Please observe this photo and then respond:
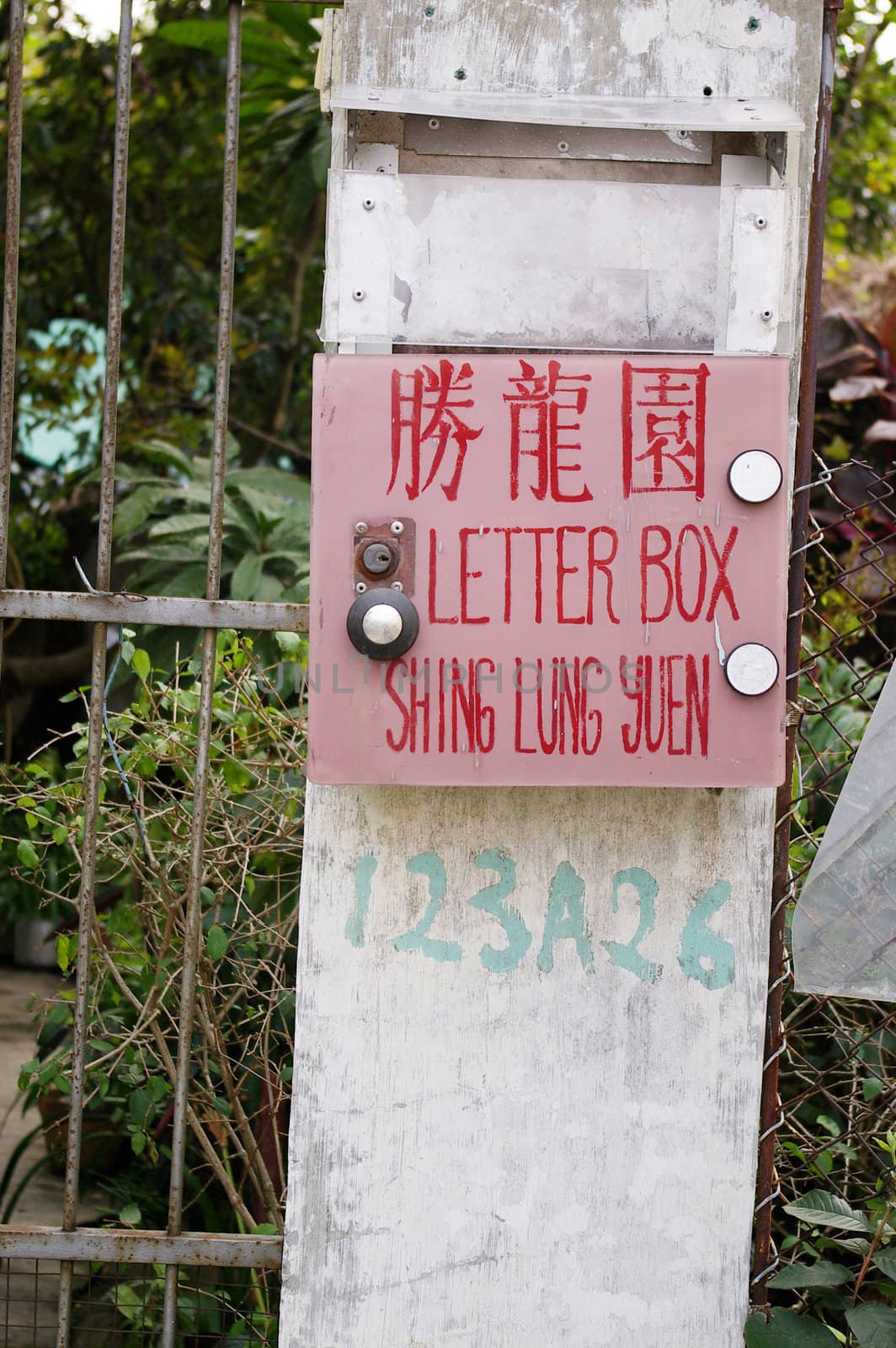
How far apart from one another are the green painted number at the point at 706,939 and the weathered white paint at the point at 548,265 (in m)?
0.75

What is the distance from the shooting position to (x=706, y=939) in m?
1.70

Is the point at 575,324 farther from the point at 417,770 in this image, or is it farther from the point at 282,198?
the point at 282,198

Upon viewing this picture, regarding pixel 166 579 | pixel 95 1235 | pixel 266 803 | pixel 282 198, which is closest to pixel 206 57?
pixel 282 198

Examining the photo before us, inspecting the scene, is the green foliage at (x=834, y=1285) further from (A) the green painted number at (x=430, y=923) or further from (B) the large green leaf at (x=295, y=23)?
(B) the large green leaf at (x=295, y=23)

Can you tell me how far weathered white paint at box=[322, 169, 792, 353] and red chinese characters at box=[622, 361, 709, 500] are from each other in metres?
0.13

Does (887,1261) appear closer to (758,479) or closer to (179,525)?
(758,479)

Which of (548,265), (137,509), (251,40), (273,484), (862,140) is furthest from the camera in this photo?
(862,140)

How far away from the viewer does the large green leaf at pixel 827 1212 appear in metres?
1.69

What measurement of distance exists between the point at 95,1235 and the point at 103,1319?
3.02 feet

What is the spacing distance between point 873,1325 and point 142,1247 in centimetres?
100

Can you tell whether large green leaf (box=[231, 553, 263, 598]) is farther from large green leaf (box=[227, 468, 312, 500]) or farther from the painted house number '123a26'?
the painted house number '123a26'

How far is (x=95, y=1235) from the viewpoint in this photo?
1.72m

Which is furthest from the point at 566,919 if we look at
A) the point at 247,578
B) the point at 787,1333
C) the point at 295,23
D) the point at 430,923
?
the point at 295,23

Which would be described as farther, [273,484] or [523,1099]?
[273,484]
